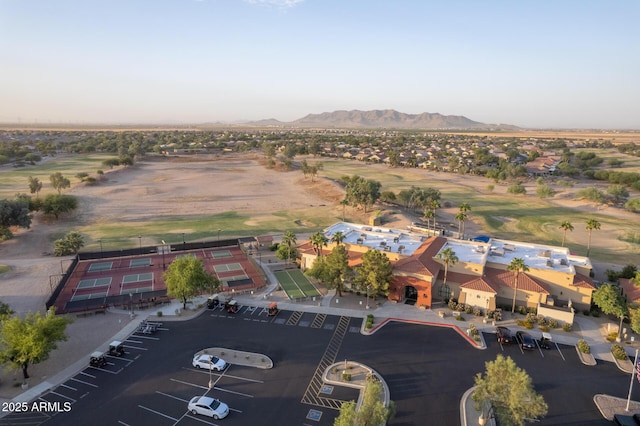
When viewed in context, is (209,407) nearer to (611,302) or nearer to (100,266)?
(100,266)

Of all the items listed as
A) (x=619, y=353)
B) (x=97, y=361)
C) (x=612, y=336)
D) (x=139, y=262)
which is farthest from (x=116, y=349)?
(x=612, y=336)

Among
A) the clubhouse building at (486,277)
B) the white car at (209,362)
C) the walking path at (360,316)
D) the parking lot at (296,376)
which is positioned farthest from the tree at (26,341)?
the clubhouse building at (486,277)

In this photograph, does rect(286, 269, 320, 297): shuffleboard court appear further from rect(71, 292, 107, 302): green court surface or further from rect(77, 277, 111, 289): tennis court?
rect(77, 277, 111, 289): tennis court

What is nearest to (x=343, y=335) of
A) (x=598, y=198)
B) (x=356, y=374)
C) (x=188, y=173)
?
(x=356, y=374)

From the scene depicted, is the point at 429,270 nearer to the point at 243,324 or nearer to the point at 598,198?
the point at 243,324

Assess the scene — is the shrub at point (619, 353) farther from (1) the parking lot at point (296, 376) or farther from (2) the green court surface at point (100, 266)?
(2) the green court surface at point (100, 266)

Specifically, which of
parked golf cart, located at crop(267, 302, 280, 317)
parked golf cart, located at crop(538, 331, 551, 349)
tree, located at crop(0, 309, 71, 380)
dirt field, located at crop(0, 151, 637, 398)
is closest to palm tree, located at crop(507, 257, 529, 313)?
parked golf cart, located at crop(538, 331, 551, 349)
